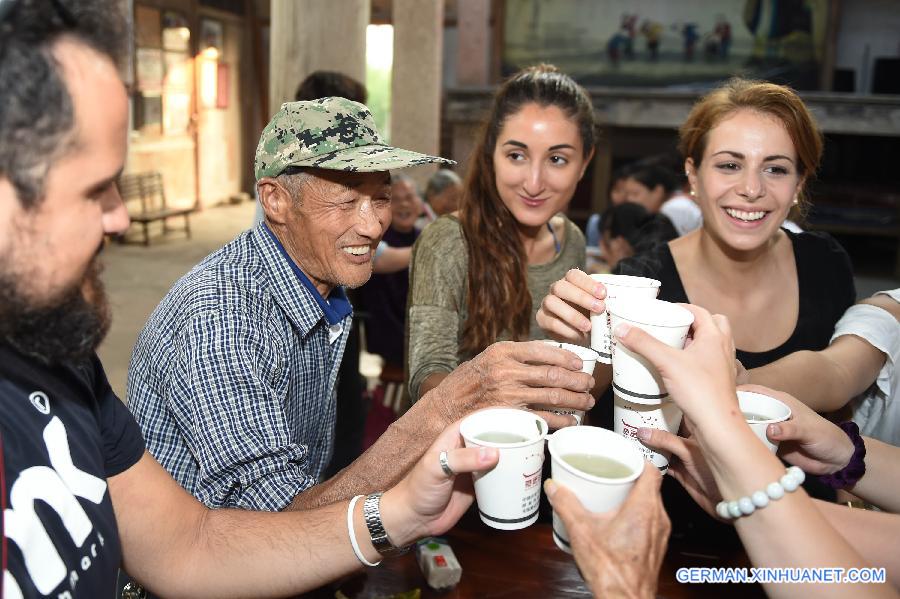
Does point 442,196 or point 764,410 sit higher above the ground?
point 442,196

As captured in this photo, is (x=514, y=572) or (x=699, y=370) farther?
(x=514, y=572)

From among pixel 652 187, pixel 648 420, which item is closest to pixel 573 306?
pixel 648 420

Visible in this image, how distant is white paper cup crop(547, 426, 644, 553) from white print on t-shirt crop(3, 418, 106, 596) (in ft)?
2.84

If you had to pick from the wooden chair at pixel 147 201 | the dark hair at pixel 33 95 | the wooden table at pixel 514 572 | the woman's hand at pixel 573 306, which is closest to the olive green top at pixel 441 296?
the woman's hand at pixel 573 306

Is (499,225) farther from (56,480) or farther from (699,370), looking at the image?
(56,480)

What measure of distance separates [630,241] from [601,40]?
1052cm

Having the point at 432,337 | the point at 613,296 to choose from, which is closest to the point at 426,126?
the point at 432,337

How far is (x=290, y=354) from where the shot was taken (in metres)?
2.04

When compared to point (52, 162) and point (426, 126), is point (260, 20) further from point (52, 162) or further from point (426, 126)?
point (52, 162)

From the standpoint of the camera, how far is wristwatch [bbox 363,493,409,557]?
1.60 meters

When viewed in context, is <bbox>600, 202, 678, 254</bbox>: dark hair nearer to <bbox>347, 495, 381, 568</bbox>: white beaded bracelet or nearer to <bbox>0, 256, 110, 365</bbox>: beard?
<bbox>347, 495, 381, 568</bbox>: white beaded bracelet

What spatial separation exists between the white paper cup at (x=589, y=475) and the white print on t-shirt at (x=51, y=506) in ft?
2.84

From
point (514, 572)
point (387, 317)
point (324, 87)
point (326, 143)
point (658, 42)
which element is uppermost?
point (658, 42)

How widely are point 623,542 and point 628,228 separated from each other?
4001 millimetres
